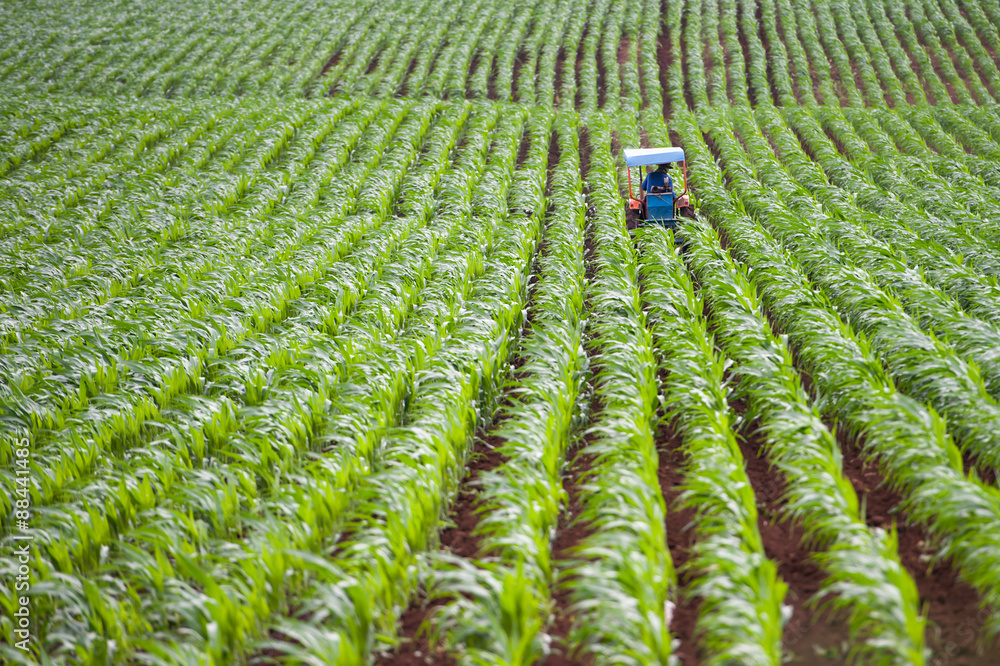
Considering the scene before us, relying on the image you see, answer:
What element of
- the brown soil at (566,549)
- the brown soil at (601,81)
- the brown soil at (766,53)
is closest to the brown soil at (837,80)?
the brown soil at (766,53)

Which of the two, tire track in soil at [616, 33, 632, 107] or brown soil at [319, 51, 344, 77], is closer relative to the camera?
tire track in soil at [616, 33, 632, 107]

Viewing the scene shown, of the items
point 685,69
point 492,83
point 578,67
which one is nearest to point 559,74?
point 578,67

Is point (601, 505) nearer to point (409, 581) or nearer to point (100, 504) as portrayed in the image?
point (409, 581)

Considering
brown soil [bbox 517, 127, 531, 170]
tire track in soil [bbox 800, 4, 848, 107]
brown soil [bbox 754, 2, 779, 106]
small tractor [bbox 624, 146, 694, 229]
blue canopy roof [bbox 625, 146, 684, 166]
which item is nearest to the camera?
small tractor [bbox 624, 146, 694, 229]

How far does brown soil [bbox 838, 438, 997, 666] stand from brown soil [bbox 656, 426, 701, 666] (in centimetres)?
117

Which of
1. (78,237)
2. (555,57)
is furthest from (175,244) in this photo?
(555,57)

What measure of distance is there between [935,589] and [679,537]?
1.53 m

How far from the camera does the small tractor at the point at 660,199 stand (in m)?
11.4

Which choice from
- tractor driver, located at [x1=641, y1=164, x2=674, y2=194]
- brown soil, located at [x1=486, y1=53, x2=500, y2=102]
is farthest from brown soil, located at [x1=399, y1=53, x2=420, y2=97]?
tractor driver, located at [x1=641, y1=164, x2=674, y2=194]

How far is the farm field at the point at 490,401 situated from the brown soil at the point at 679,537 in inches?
1.0

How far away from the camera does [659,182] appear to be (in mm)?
11781

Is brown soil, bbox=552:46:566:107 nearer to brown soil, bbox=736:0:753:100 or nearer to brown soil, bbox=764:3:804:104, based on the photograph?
brown soil, bbox=736:0:753:100

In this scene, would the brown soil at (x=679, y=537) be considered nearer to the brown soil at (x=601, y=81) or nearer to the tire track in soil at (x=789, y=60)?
the brown soil at (x=601, y=81)

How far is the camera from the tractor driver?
11.6 metres
